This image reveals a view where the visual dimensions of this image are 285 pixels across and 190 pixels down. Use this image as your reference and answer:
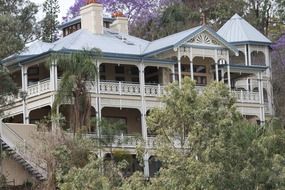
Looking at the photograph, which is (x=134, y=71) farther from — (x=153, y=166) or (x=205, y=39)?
(x=153, y=166)

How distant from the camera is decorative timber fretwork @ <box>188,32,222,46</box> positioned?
59.1 meters

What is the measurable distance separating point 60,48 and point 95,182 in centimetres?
2255

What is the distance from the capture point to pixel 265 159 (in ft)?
109

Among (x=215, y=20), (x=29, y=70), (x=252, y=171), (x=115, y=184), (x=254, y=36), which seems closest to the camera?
(x=252, y=171)

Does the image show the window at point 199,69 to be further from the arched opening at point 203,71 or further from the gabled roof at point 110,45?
the gabled roof at point 110,45

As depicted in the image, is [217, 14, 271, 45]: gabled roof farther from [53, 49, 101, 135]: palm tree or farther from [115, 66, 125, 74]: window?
[53, 49, 101, 135]: palm tree

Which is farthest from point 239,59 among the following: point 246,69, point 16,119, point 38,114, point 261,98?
point 16,119

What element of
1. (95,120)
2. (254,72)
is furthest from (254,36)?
(95,120)

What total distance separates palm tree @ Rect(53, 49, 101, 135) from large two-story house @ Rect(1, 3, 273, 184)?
333 centimetres

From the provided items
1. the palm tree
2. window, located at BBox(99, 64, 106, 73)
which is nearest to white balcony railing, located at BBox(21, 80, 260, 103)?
window, located at BBox(99, 64, 106, 73)

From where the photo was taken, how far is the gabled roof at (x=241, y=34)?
6794 centimetres

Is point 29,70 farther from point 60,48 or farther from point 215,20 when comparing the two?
point 215,20

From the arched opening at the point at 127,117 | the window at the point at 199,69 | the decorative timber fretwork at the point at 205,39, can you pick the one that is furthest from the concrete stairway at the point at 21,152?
the window at the point at 199,69

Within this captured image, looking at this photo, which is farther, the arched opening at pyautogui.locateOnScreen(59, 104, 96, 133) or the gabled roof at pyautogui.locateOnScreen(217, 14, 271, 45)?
the gabled roof at pyautogui.locateOnScreen(217, 14, 271, 45)
